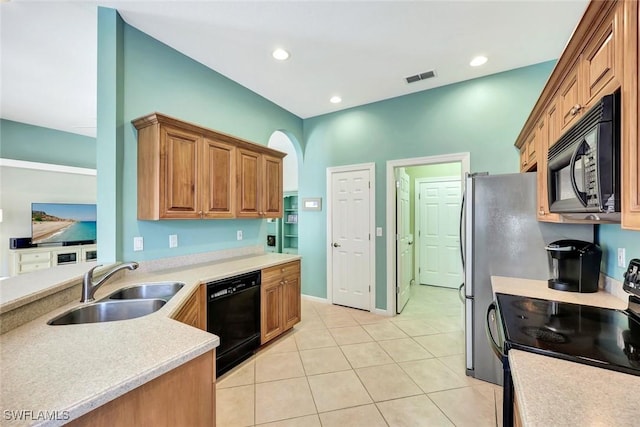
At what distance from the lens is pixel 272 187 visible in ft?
10.8

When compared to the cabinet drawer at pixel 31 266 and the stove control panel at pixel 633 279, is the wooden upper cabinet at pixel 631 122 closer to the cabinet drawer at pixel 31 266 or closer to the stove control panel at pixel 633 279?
the stove control panel at pixel 633 279

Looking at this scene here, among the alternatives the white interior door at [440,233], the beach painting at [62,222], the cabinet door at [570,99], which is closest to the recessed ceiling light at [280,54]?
the cabinet door at [570,99]

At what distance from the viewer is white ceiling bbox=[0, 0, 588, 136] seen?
79.7 inches

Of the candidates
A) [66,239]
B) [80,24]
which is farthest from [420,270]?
[66,239]

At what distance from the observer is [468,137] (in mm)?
3137

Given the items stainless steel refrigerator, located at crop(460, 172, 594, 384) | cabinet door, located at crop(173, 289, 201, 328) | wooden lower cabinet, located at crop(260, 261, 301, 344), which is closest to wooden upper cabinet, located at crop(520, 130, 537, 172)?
stainless steel refrigerator, located at crop(460, 172, 594, 384)

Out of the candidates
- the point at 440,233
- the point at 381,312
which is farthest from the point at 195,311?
the point at 440,233

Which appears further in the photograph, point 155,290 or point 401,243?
point 401,243

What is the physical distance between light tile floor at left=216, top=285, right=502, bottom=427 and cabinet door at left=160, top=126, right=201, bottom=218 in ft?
5.02

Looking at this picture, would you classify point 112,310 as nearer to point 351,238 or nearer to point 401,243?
point 351,238

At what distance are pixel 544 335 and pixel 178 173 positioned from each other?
2.64 metres

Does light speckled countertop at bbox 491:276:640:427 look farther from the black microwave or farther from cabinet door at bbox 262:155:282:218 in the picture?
cabinet door at bbox 262:155:282:218

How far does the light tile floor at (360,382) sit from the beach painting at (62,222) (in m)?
4.61

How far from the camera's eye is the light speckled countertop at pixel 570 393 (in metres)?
0.67
